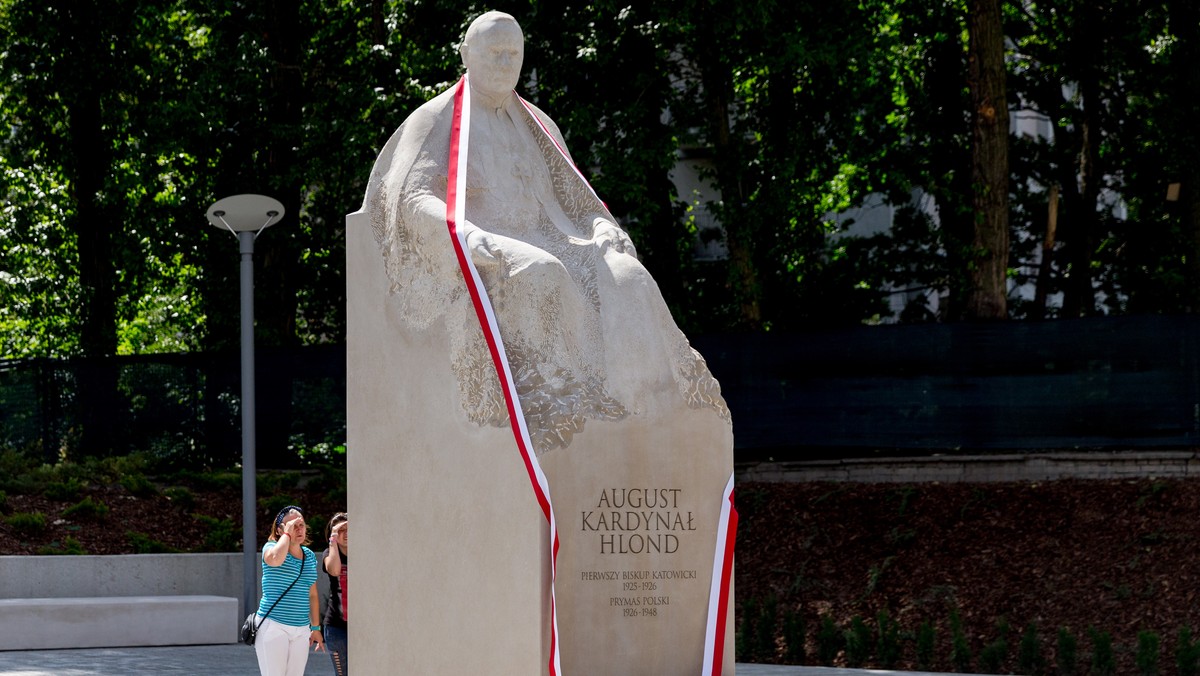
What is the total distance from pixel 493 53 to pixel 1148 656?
7.23 meters

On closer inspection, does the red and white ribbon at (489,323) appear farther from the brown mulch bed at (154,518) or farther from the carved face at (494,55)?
the brown mulch bed at (154,518)

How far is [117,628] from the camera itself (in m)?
14.3

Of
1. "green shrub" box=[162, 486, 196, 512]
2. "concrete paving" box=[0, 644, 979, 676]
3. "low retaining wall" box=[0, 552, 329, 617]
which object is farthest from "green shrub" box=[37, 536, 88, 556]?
"green shrub" box=[162, 486, 196, 512]

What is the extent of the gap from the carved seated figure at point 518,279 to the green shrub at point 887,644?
565cm

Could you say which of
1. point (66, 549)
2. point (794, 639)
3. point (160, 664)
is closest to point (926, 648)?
point (794, 639)

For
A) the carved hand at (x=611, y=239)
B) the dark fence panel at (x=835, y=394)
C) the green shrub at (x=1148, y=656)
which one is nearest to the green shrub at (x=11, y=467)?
the dark fence panel at (x=835, y=394)

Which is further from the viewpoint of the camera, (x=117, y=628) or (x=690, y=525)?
(x=117, y=628)

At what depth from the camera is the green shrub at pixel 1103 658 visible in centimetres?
1289

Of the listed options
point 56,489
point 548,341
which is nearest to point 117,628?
point 56,489

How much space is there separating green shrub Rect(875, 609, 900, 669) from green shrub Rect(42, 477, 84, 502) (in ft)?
29.3

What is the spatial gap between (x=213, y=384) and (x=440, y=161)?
11640 mm

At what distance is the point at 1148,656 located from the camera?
41.7 feet

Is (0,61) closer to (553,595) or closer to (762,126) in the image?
(762,126)

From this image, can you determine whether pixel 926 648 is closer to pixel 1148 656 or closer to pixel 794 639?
pixel 794 639
